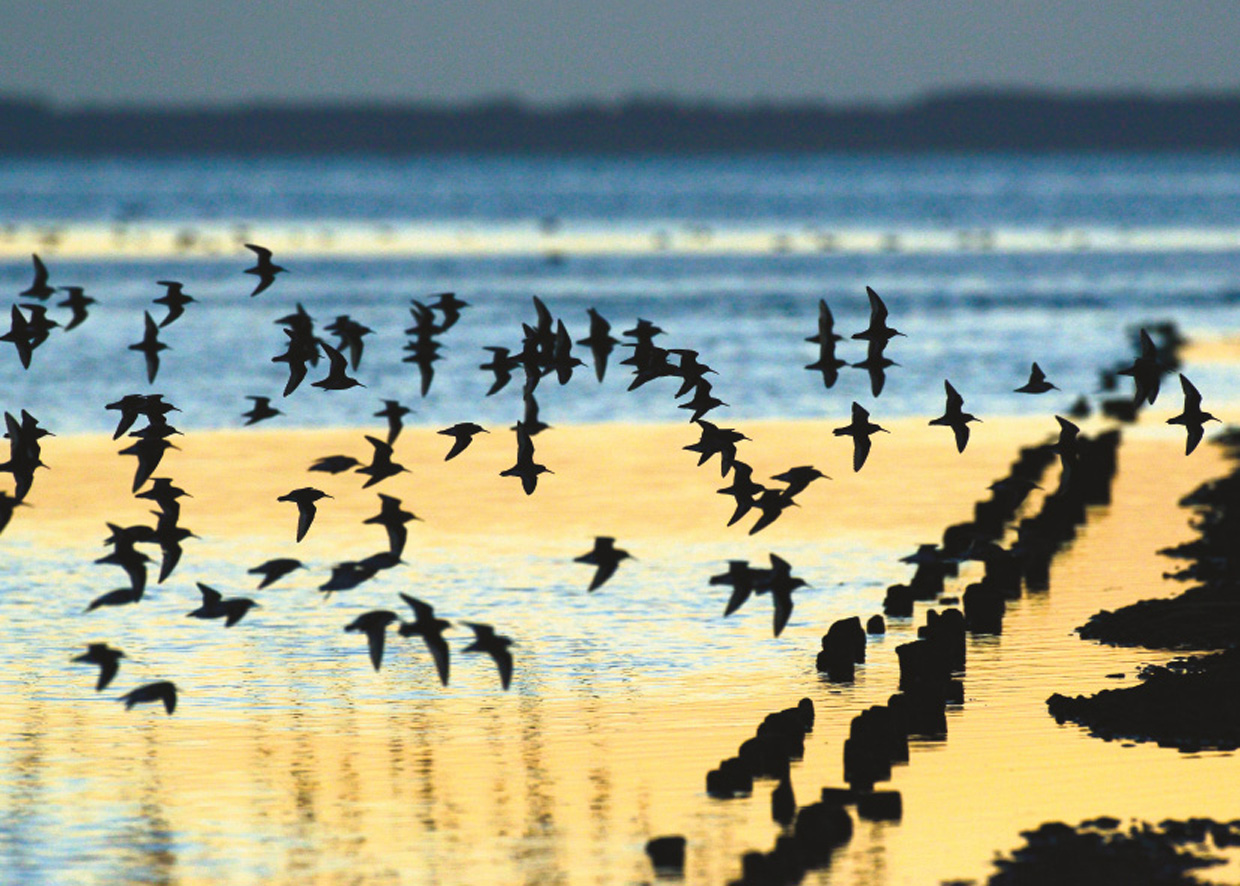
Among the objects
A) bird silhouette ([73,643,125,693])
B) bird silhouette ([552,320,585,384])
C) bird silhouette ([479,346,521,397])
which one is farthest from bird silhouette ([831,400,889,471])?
bird silhouette ([73,643,125,693])

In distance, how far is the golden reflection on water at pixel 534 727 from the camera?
14.4 meters

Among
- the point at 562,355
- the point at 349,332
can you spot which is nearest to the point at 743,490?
the point at 562,355

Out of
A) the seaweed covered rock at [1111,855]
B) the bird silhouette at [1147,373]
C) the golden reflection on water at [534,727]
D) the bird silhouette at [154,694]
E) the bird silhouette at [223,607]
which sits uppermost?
the bird silhouette at [1147,373]

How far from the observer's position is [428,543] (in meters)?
27.2

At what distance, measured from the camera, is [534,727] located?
17.7m

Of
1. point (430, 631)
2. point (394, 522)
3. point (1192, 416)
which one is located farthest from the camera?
point (1192, 416)

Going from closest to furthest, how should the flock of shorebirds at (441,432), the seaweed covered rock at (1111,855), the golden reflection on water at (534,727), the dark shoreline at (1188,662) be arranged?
the seaweed covered rock at (1111,855) → the golden reflection on water at (534,727) → the flock of shorebirds at (441,432) → the dark shoreline at (1188,662)

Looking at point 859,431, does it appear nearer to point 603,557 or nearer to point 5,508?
point 603,557

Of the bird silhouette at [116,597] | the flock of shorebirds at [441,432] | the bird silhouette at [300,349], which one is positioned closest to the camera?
the bird silhouette at [116,597]

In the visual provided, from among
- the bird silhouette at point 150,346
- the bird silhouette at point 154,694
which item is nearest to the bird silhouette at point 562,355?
the bird silhouette at point 150,346

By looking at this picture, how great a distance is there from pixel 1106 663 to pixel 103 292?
71.1 meters

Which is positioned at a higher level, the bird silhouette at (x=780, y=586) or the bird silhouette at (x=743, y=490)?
the bird silhouette at (x=743, y=490)

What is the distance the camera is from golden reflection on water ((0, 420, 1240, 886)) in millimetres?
14422

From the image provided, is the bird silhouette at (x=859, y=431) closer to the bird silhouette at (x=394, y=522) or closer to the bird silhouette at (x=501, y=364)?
the bird silhouette at (x=501, y=364)
